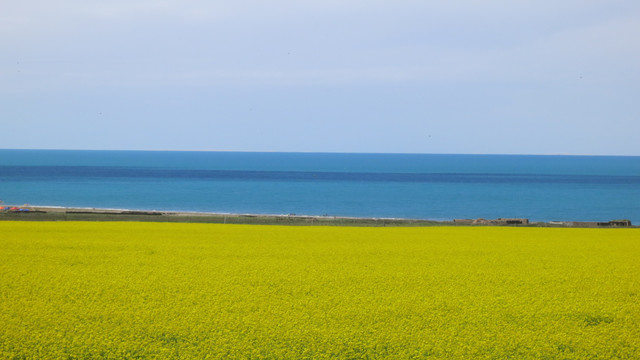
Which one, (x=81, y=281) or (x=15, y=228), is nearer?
(x=81, y=281)

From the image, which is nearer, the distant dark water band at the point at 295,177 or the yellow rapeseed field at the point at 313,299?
the yellow rapeseed field at the point at 313,299

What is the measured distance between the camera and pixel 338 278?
470 inches

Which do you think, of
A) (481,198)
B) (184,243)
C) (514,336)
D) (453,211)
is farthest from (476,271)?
(481,198)

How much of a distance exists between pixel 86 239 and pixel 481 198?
6371 cm

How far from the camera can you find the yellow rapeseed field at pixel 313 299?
8211 millimetres

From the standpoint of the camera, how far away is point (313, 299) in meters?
10.2

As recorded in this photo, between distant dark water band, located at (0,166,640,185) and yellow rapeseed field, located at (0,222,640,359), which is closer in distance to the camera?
yellow rapeseed field, located at (0,222,640,359)

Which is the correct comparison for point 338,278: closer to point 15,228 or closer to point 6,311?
point 6,311

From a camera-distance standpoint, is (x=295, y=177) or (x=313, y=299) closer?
(x=313, y=299)

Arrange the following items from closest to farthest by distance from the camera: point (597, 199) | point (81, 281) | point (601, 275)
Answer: point (81, 281) → point (601, 275) → point (597, 199)

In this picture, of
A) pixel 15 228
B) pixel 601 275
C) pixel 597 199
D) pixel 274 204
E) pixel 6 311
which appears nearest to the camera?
pixel 6 311

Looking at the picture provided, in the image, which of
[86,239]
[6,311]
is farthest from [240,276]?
→ [86,239]

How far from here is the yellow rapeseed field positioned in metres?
8.21

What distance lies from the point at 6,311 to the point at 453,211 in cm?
5217
